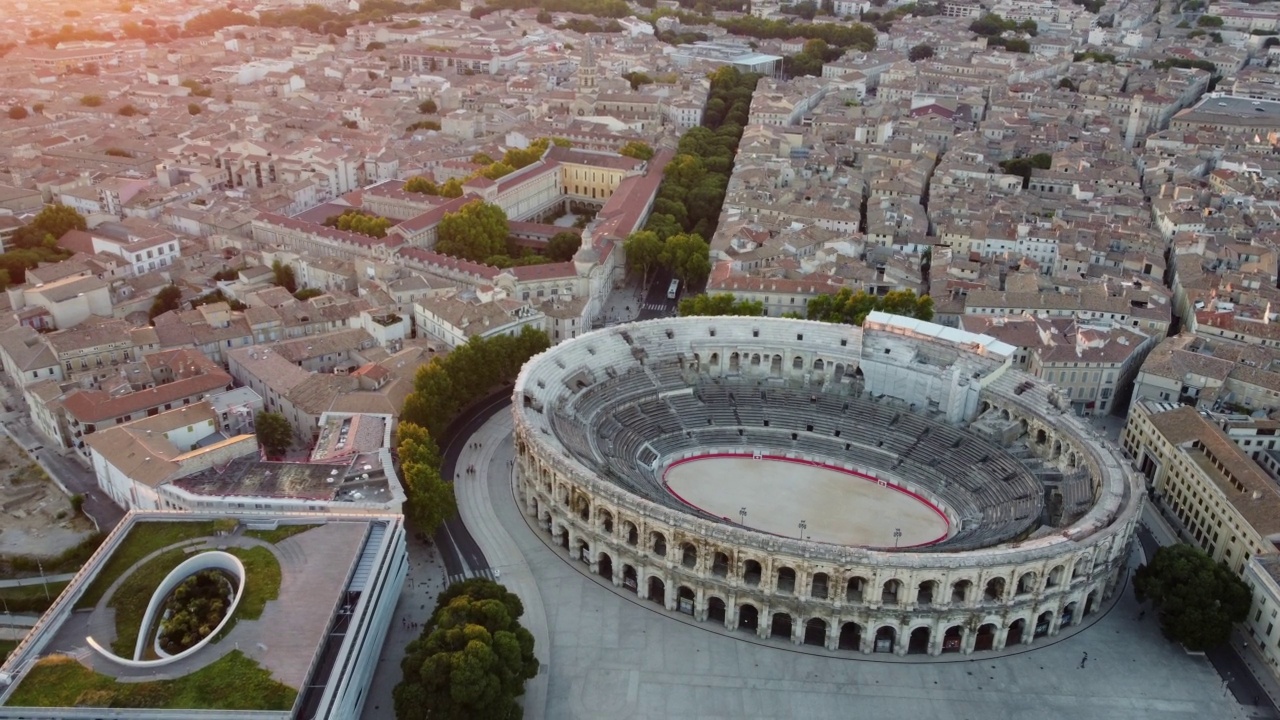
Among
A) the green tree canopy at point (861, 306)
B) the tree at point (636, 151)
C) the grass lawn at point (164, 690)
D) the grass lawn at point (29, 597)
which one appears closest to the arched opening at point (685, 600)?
the grass lawn at point (164, 690)

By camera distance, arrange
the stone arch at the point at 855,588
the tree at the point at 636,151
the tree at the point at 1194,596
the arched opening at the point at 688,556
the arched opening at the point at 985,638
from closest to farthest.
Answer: the stone arch at the point at 855,588 < the tree at the point at 1194,596 < the arched opening at the point at 985,638 < the arched opening at the point at 688,556 < the tree at the point at 636,151

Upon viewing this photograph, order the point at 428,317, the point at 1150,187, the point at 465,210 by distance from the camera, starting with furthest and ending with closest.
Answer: the point at 1150,187 → the point at 465,210 → the point at 428,317

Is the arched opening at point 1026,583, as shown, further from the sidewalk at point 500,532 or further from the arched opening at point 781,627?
the sidewalk at point 500,532

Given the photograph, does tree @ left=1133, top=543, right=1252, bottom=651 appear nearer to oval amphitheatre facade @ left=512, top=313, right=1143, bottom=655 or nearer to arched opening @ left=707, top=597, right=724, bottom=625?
oval amphitheatre facade @ left=512, top=313, right=1143, bottom=655

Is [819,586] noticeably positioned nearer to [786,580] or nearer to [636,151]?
[786,580]

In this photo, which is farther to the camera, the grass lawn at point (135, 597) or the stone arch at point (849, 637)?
the stone arch at point (849, 637)

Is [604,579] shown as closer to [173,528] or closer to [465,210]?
[173,528]

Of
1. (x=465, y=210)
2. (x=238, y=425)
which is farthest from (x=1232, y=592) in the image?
(x=465, y=210)

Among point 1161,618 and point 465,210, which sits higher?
point 465,210
